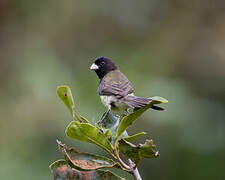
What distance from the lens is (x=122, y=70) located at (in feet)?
19.0

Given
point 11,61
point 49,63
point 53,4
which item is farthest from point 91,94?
point 53,4

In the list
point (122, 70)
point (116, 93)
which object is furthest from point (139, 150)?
point (122, 70)

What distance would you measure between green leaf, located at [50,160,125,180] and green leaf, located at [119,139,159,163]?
0.45 ft

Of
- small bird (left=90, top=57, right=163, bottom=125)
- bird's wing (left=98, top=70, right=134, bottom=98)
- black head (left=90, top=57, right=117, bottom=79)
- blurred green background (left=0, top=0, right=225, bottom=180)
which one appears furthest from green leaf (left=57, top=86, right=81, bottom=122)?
blurred green background (left=0, top=0, right=225, bottom=180)

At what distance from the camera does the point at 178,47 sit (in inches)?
323

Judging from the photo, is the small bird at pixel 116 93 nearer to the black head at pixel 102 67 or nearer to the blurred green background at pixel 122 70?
the black head at pixel 102 67

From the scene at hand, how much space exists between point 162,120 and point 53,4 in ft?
13.0

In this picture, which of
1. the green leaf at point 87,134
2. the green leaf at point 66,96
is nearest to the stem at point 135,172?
the green leaf at point 87,134

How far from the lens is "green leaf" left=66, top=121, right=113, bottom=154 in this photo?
158 centimetres

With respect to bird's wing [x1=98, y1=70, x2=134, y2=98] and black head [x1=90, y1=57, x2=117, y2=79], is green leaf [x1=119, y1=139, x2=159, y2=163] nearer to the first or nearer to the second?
bird's wing [x1=98, y1=70, x2=134, y2=98]

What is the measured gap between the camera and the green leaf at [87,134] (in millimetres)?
1577

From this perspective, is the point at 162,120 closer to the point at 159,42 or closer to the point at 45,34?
the point at 159,42

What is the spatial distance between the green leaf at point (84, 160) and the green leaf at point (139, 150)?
72mm

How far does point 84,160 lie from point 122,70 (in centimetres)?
412
